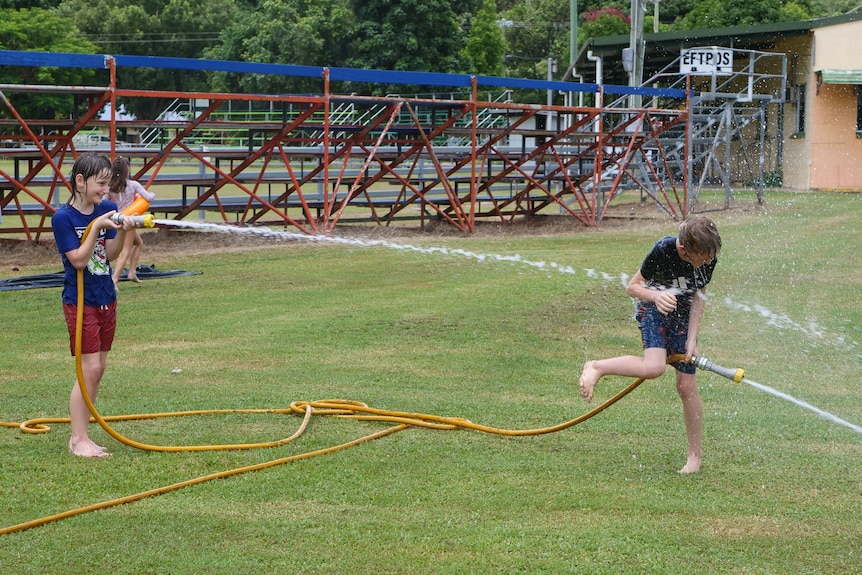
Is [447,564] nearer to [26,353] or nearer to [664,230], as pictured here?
[26,353]

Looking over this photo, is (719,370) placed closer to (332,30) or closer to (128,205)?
(128,205)

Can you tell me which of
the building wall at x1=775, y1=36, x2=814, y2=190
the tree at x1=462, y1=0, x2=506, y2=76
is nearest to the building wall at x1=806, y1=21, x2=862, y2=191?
the building wall at x1=775, y1=36, x2=814, y2=190

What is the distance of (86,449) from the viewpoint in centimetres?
616

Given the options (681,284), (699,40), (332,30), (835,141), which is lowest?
(681,284)

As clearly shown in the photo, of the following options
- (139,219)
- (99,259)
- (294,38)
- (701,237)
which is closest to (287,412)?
(99,259)

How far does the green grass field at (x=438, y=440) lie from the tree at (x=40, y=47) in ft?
135

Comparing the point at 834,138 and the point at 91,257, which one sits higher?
the point at 834,138

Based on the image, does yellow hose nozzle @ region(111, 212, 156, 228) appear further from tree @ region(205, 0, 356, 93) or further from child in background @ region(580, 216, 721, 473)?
tree @ region(205, 0, 356, 93)

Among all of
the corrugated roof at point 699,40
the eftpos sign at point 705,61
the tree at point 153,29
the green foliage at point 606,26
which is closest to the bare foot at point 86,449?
the eftpos sign at point 705,61

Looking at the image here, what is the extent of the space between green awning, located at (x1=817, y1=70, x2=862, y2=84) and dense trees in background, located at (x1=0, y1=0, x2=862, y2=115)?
40.4 feet

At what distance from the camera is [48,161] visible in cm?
1611

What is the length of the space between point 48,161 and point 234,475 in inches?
460

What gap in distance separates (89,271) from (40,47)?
173 ft

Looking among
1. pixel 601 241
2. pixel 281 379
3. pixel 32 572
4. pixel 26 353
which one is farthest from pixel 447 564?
pixel 601 241
